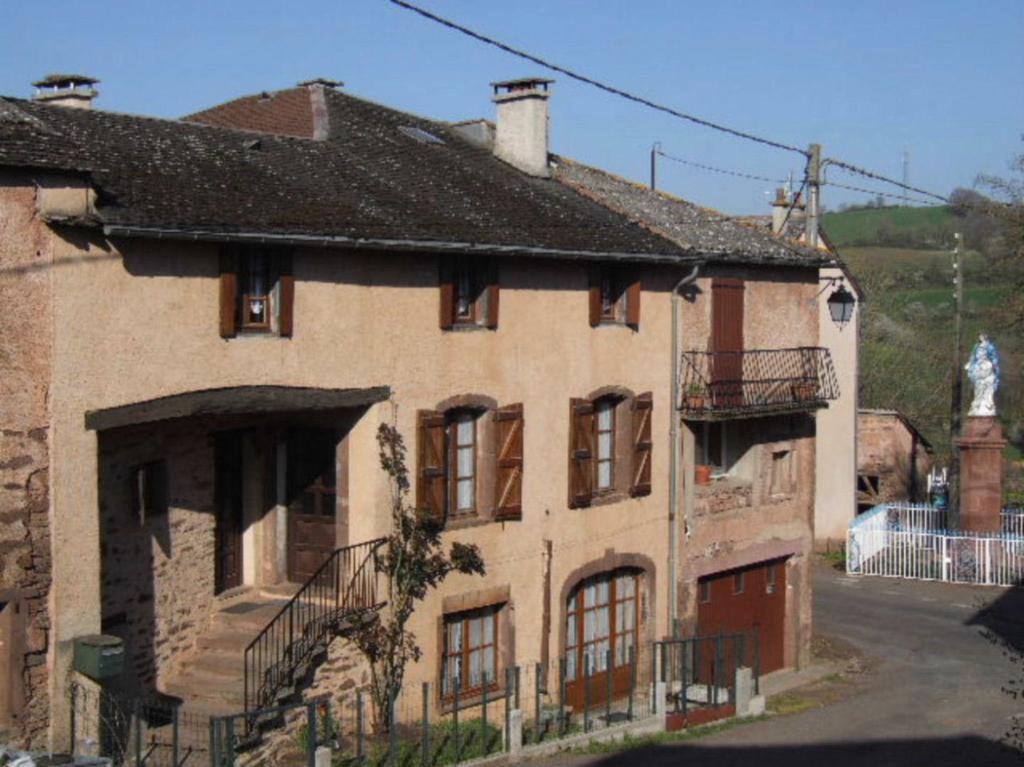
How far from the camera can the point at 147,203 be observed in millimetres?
14641

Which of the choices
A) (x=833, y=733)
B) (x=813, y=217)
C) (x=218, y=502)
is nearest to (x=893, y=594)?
(x=813, y=217)

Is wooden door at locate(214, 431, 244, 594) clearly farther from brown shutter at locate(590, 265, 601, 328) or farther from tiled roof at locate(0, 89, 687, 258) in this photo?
brown shutter at locate(590, 265, 601, 328)

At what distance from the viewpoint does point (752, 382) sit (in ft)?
75.4

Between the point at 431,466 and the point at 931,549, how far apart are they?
17.9 meters

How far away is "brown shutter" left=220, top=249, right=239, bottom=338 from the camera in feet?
50.6

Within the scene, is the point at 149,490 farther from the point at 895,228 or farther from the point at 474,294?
the point at 895,228

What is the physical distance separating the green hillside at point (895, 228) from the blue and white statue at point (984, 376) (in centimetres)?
6133

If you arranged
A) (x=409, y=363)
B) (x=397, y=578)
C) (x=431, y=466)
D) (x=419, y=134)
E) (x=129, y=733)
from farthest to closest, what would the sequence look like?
(x=419, y=134) → (x=431, y=466) → (x=409, y=363) → (x=397, y=578) → (x=129, y=733)

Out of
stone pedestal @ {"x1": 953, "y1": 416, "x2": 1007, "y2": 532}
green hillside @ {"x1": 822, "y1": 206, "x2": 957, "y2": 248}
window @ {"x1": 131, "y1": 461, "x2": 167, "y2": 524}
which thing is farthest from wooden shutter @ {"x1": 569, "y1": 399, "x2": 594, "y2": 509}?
green hillside @ {"x1": 822, "y1": 206, "x2": 957, "y2": 248}

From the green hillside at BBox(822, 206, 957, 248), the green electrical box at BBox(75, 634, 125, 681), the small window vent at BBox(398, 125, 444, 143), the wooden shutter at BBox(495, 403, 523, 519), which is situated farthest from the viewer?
the green hillside at BBox(822, 206, 957, 248)

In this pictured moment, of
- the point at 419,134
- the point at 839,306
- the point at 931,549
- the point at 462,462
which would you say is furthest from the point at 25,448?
the point at 931,549

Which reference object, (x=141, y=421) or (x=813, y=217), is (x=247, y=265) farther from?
(x=813, y=217)

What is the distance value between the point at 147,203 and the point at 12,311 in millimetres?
1989

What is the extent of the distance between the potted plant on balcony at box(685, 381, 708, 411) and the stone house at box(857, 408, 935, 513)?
1877cm
